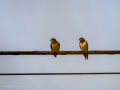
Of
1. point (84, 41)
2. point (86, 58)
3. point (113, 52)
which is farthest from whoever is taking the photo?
point (84, 41)

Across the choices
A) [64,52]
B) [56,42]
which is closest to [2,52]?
[64,52]

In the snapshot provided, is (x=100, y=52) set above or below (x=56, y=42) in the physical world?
below

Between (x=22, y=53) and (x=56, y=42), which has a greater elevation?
(x=56, y=42)

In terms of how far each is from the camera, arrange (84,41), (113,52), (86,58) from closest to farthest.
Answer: (113,52) < (86,58) < (84,41)

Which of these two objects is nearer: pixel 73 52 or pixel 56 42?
pixel 73 52

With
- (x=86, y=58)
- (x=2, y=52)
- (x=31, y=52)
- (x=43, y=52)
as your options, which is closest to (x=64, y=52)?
(x=43, y=52)

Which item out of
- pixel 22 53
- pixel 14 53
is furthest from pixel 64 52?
pixel 14 53

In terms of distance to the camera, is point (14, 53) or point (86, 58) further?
point (86, 58)

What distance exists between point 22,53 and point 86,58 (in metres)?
2.39

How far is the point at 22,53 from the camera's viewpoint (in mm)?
1878

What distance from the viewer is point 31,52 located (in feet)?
6.19

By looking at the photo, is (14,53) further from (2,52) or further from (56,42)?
(56,42)

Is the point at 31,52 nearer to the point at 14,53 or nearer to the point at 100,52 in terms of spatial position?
the point at 14,53

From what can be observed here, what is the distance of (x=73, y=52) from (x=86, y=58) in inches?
75.0
